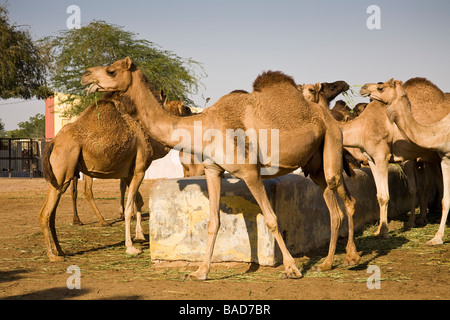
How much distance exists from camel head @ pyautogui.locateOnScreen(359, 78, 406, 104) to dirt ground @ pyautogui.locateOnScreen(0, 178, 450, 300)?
98.4 inches

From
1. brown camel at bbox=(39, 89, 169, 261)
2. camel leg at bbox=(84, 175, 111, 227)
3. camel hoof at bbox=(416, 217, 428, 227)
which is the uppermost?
brown camel at bbox=(39, 89, 169, 261)

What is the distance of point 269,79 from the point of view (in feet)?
22.6

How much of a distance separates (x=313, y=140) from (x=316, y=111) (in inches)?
18.0

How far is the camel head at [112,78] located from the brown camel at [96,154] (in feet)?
4.06

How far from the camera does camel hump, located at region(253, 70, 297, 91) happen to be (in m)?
6.89

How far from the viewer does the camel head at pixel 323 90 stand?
384 inches

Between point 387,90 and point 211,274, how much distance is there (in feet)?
15.2

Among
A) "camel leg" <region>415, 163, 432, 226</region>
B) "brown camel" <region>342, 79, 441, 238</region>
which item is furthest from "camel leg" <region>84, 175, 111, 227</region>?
"camel leg" <region>415, 163, 432, 226</region>

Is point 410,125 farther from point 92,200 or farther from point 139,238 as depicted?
point 92,200

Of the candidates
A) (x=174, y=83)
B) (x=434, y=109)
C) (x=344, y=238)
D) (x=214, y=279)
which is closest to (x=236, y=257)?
(x=214, y=279)

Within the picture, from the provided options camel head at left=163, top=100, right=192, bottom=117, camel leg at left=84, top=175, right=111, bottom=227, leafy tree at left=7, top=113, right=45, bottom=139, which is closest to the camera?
camel head at left=163, top=100, right=192, bottom=117

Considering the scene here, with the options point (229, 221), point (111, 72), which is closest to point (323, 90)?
point (229, 221)

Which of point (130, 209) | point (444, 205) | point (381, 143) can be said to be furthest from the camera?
point (381, 143)

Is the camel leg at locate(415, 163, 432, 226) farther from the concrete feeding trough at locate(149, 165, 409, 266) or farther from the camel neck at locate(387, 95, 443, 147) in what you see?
the concrete feeding trough at locate(149, 165, 409, 266)
